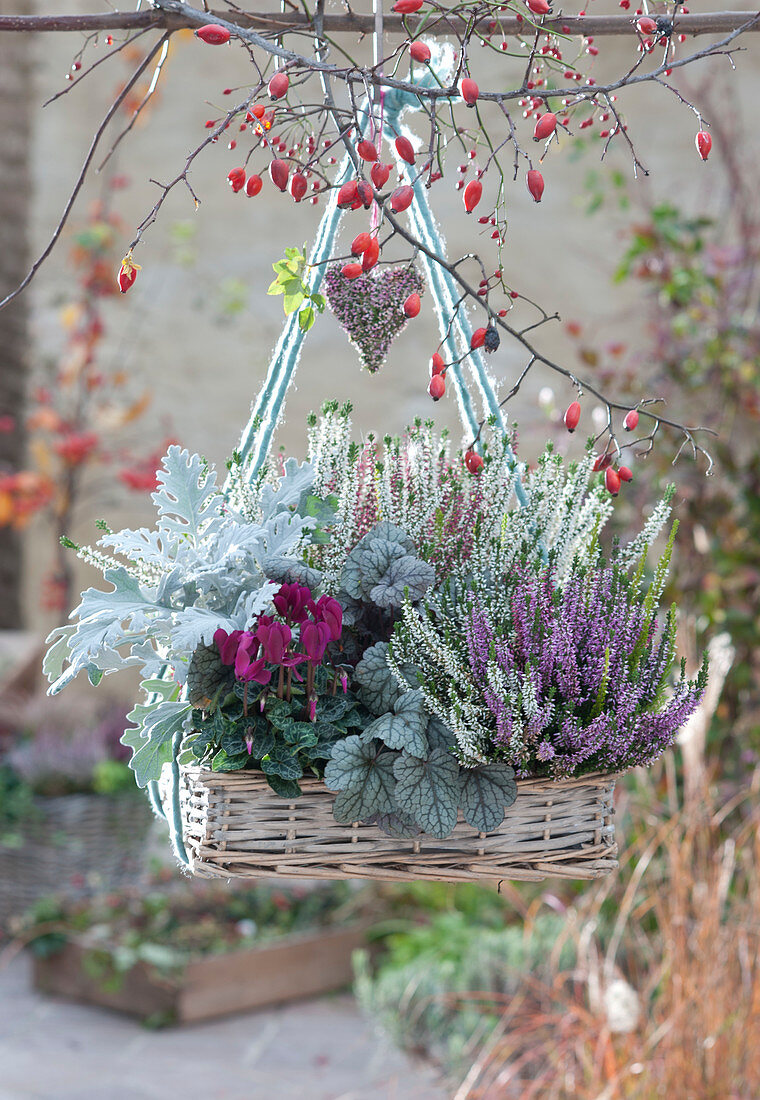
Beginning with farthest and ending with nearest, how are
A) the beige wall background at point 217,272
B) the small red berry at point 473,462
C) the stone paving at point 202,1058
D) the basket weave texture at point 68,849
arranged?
the beige wall background at point 217,272
the basket weave texture at point 68,849
the stone paving at point 202,1058
the small red berry at point 473,462

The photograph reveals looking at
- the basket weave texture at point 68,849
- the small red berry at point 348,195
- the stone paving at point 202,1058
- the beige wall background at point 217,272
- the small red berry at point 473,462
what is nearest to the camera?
the small red berry at point 348,195

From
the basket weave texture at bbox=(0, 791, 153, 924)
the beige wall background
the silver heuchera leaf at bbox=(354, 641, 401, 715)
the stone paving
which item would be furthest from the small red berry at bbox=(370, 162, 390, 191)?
the beige wall background

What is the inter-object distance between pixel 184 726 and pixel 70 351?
3.39 meters

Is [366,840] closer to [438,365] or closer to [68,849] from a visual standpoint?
[438,365]

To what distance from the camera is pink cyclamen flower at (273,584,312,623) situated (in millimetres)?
921

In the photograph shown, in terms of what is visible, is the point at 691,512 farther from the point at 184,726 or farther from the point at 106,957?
the point at 184,726

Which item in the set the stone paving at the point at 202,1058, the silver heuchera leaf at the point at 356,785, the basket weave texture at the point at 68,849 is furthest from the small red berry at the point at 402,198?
the basket weave texture at the point at 68,849

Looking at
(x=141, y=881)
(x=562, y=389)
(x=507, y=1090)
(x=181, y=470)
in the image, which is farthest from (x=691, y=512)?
(x=181, y=470)

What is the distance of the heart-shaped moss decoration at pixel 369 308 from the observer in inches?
43.8

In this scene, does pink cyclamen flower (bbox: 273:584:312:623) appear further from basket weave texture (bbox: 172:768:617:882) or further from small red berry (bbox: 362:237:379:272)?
small red berry (bbox: 362:237:379:272)

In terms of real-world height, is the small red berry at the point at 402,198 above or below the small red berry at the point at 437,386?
above

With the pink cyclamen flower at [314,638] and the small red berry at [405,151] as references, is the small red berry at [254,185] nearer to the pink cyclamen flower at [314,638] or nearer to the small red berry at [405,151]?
the small red berry at [405,151]

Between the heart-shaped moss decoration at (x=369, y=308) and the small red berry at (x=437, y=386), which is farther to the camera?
the heart-shaped moss decoration at (x=369, y=308)

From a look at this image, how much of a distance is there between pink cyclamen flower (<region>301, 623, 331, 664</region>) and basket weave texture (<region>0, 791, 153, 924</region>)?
94.5 inches
